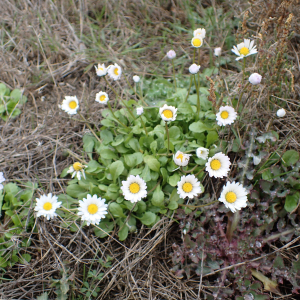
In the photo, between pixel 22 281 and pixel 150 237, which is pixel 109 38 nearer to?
pixel 150 237

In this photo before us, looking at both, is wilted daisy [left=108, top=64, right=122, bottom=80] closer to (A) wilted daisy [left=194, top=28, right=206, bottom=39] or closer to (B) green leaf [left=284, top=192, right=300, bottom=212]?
(A) wilted daisy [left=194, top=28, right=206, bottom=39]

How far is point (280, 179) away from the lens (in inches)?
89.6

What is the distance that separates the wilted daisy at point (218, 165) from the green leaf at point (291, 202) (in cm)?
57

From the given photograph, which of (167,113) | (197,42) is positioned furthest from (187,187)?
(197,42)

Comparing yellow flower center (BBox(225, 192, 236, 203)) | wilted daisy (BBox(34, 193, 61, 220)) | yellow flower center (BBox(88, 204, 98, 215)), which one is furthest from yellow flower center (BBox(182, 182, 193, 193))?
wilted daisy (BBox(34, 193, 61, 220))

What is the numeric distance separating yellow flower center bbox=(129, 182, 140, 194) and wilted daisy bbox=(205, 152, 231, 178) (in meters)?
0.57

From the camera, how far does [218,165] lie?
217 centimetres

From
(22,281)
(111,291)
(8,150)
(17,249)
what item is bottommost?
(111,291)

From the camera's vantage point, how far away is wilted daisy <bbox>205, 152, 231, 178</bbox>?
6.99 feet

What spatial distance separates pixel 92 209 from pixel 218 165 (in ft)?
3.35

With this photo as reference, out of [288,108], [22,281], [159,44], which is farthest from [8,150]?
[288,108]

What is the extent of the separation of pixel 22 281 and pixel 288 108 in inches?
105

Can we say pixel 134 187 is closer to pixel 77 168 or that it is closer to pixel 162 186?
pixel 162 186

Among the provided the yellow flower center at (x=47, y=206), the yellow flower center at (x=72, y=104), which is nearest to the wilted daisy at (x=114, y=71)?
the yellow flower center at (x=72, y=104)
